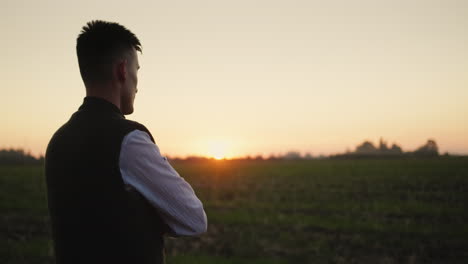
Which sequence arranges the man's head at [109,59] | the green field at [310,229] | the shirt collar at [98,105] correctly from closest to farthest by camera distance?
the shirt collar at [98,105], the man's head at [109,59], the green field at [310,229]

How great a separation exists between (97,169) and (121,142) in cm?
15

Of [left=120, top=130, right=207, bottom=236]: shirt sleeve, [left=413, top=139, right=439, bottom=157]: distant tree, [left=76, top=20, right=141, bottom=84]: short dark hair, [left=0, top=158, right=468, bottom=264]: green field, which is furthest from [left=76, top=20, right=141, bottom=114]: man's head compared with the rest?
[left=413, top=139, right=439, bottom=157]: distant tree

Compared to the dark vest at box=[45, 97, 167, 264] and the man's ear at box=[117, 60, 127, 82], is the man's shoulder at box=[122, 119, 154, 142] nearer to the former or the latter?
the dark vest at box=[45, 97, 167, 264]

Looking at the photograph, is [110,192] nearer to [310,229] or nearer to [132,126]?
[132,126]

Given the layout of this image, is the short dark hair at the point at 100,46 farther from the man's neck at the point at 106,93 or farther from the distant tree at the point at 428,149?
the distant tree at the point at 428,149

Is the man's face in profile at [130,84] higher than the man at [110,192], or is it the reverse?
the man's face in profile at [130,84]

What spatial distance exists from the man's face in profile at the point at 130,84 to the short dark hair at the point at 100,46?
0.05 metres

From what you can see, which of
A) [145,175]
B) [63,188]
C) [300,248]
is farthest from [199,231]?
[300,248]

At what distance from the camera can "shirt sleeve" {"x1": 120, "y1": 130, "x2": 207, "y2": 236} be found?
1397 mm

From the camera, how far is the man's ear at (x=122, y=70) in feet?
5.45

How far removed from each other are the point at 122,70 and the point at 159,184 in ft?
1.99

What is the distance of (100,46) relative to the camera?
1664 mm

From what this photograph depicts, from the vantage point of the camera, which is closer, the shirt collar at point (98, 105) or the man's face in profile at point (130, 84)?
the shirt collar at point (98, 105)

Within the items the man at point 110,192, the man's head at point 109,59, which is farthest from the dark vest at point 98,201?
the man's head at point 109,59
